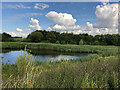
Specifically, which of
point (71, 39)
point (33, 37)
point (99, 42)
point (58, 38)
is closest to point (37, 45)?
point (33, 37)

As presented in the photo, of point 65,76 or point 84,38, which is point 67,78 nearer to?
point 65,76

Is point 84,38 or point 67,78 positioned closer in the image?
point 67,78

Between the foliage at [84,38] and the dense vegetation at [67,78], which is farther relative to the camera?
the foliage at [84,38]

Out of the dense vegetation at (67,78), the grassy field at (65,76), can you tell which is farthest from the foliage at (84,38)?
the dense vegetation at (67,78)

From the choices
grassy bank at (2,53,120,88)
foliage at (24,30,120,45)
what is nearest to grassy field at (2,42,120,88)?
grassy bank at (2,53,120,88)

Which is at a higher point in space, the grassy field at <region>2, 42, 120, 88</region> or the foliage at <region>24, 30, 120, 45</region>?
the foliage at <region>24, 30, 120, 45</region>

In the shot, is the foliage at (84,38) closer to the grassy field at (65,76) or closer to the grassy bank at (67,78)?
the grassy field at (65,76)

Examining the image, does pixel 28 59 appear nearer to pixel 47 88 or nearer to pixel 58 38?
pixel 47 88

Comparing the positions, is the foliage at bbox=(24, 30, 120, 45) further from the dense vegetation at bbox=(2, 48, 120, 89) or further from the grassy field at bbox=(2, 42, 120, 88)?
the dense vegetation at bbox=(2, 48, 120, 89)

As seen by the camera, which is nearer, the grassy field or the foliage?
the grassy field

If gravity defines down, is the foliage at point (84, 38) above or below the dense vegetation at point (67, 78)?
above

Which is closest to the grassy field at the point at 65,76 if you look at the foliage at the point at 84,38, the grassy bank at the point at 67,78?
the grassy bank at the point at 67,78

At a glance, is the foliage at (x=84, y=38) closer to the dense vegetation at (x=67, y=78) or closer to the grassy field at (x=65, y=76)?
the grassy field at (x=65, y=76)

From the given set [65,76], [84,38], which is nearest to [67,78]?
[65,76]
